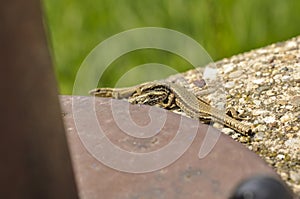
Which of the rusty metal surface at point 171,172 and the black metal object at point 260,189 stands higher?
the black metal object at point 260,189

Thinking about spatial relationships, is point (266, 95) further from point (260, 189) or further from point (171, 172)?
point (260, 189)

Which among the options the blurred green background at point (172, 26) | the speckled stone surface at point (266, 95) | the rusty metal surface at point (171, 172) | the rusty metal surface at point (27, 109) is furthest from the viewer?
the blurred green background at point (172, 26)

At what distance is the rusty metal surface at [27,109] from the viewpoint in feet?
4.58

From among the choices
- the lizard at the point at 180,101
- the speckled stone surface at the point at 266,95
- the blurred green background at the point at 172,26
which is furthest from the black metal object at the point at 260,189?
the blurred green background at the point at 172,26

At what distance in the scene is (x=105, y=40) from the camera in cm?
368

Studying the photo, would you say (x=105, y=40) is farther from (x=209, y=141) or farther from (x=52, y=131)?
(x=52, y=131)

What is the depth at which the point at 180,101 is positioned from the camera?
2602 mm

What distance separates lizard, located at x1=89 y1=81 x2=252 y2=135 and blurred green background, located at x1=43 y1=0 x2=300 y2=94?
28.6 inches

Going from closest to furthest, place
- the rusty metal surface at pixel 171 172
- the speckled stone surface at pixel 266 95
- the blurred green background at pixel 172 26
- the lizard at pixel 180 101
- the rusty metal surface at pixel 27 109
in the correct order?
the rusty metal surface at pixel 27 109 → the rusty metal surface at pixel 171 172 → the speckled stone surface at pixel 266 95 → the lizard at pixel 180 101 → the blurred green background at pixel 172 26

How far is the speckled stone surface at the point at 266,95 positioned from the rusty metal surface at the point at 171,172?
30 cm

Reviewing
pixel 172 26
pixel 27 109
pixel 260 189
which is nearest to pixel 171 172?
pixel 260 189

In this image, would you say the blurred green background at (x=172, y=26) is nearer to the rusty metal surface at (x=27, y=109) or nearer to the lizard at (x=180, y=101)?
the lizard at (x=180, y=101)

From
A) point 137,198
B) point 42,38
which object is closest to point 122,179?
point 137,198

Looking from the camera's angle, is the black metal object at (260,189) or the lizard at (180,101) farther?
the lizard at (180,101)
